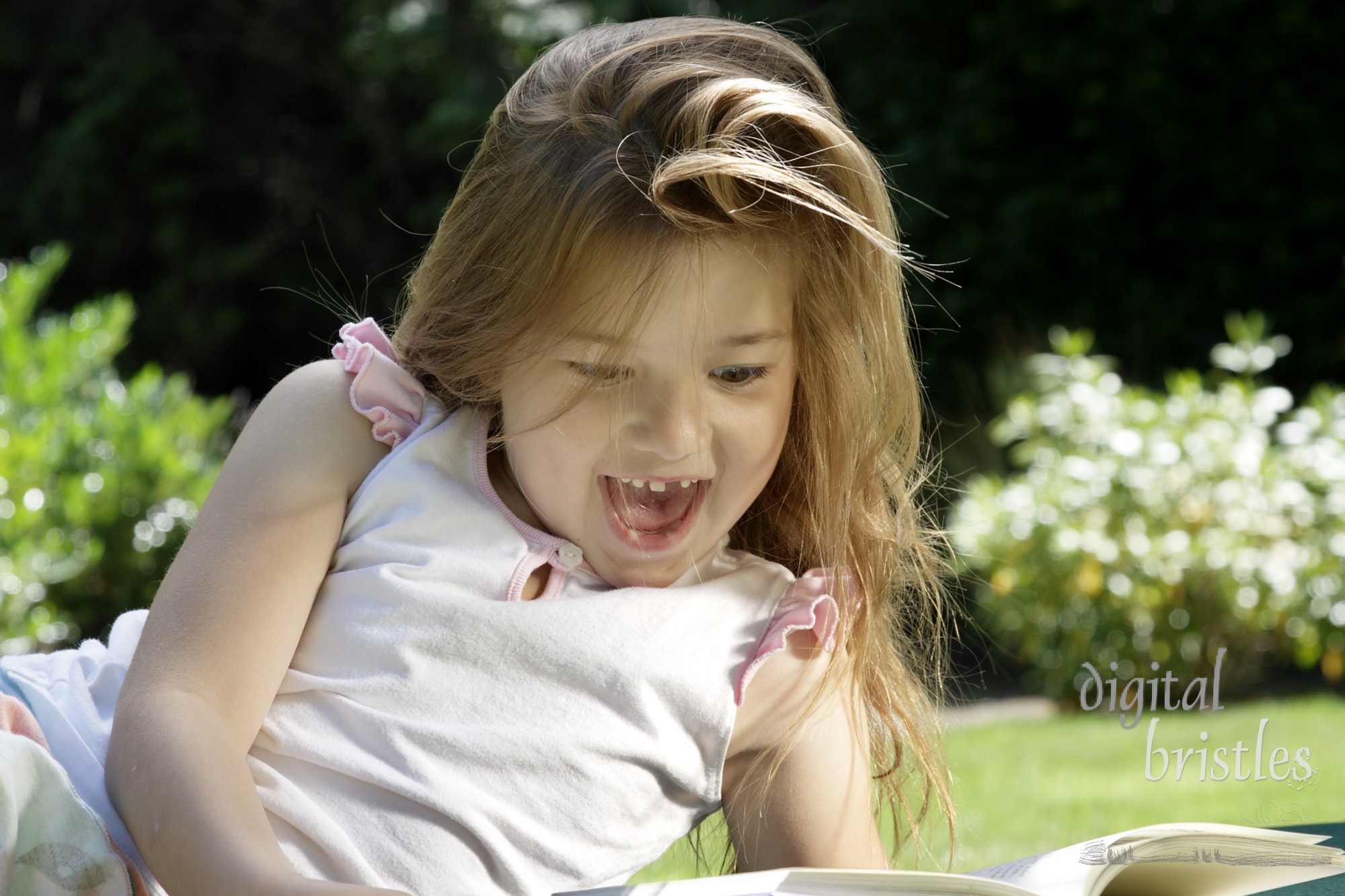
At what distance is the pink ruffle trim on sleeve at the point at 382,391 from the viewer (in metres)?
1.35

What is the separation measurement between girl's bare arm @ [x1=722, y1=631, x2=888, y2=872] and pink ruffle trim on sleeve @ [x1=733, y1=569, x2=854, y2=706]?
0.07ft

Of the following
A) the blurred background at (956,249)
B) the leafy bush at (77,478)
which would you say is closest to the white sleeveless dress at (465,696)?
the blurred background at (956,249)

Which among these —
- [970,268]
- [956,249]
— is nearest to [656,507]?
[956,249]

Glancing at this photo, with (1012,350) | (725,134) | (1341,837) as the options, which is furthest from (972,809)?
(1012,350)

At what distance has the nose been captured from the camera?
1.22 meters

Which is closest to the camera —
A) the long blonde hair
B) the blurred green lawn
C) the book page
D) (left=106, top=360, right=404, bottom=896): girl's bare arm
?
(left=106, top=360, right=404, bottom=896): girl's bare arm

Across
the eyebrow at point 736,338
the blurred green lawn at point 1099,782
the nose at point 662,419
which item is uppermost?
the eyebrow at point 736,338

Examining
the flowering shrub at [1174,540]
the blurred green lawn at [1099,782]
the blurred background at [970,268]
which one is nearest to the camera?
the blurred green lawn at [1099,782]

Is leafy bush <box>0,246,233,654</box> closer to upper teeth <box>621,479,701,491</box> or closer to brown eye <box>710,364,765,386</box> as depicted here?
upper teeth <box>621,479,701,491</box>

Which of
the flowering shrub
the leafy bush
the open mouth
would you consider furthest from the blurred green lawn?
the leafy bush

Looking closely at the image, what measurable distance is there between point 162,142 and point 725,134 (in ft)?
27.8

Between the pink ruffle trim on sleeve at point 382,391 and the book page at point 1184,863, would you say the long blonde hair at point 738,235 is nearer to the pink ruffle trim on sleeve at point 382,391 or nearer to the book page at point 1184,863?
the pink ruffle trim on sleeve at point 382,391

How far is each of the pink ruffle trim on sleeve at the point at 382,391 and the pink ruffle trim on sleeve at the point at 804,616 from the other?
428mm

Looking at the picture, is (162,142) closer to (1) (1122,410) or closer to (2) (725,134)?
(1) (1122,410)
